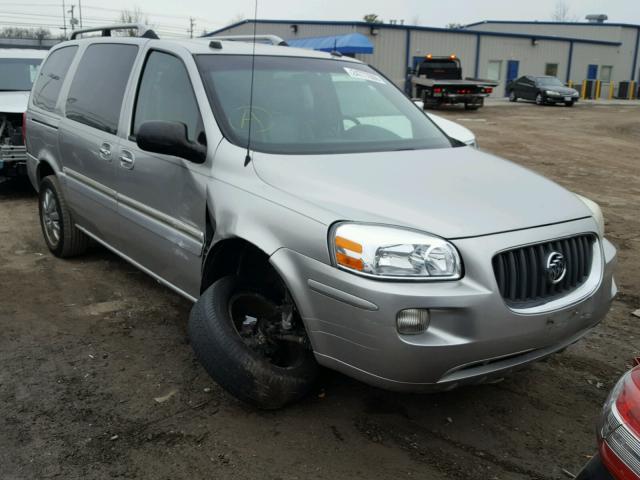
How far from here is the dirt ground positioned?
9.39ft

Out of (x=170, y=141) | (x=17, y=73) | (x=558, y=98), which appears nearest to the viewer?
(x=170, y=141)

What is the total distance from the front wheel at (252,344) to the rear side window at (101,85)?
5.70 feet

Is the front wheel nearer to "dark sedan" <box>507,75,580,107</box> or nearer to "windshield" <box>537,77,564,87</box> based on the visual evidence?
"dark sedan" <box>507,75,580,107</box>

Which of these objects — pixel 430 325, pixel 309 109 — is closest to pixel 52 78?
pixel 309 109

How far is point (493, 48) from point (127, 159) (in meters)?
40.1

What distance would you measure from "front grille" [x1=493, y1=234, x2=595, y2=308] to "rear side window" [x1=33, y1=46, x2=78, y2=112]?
4142mm

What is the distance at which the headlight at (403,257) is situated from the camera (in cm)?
263

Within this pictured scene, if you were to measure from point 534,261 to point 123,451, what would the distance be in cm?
201

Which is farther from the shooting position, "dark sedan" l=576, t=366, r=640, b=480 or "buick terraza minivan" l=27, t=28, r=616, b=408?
"buick terraza minivan" l=27, t=28, r=616, b=408

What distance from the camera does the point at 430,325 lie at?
2.60m

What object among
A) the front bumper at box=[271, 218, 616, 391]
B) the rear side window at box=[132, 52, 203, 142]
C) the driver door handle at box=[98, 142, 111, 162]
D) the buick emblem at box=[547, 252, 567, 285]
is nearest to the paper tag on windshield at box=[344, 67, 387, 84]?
the rear side window at box=[132, 52, 203, 142]

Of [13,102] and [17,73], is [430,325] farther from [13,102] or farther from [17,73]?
[17,73]

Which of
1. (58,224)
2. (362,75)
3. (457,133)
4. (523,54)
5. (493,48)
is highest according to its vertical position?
(493,48)

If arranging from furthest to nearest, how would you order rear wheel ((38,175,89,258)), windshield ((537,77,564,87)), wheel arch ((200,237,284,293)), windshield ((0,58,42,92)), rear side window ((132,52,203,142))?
windshield ((537,77,564,87))
windshield ((0,58,42,92))
rear wheel ((38,175,89,258))
rear side window ((132,52,203,142))
wheel arch ((200,237,284,293))
